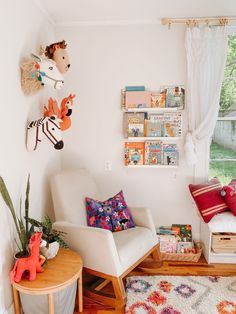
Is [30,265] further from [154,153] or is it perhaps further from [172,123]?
[172,123]

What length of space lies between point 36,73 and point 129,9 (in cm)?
106

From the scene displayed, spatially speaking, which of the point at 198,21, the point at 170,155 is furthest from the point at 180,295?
the point at 198,21

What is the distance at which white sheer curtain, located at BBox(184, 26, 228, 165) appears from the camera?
2570 mm

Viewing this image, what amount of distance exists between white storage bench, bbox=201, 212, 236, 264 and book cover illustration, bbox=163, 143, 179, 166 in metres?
0.67

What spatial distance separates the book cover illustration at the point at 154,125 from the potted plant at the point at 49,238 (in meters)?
1.30

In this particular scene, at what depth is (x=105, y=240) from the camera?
1.94m

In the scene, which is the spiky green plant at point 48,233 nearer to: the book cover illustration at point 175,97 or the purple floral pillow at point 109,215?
the purple floral pillow at point 109,215

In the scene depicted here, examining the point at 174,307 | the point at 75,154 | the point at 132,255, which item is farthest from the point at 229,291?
the point at 75,154

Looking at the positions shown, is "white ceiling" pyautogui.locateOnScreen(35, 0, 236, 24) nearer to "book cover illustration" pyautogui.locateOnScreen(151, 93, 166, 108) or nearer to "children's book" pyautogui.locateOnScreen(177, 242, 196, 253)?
"book cover illustration" pyautogui.locateOnScreen(151, 93, 166, 108)

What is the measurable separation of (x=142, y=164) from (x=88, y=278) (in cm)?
119

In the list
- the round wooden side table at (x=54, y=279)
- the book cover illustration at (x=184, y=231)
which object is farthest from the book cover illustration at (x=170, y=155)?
the round wooden side table at (x=54, y=279)

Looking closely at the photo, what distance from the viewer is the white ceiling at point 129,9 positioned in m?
2.25

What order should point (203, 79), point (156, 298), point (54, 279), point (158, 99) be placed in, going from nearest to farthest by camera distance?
point (54, 279) → point (156, 298) → point (203, 79) → point (158, 99)

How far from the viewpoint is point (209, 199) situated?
254cm
